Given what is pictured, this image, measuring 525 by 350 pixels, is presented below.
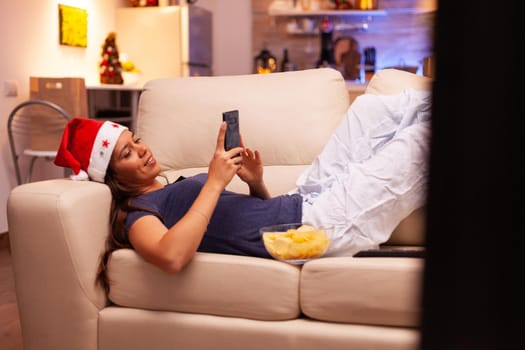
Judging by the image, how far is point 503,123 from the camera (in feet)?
0.77

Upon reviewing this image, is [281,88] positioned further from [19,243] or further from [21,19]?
[21,19]

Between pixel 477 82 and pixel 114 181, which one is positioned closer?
pixel 477 82

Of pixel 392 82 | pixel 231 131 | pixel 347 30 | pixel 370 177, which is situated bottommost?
pixel 370 177

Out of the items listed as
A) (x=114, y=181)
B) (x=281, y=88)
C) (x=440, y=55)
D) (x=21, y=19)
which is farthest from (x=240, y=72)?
(x=440, y=55)

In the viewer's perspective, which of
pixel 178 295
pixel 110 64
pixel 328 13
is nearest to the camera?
pixel 178 295

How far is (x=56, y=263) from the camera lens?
1852mm

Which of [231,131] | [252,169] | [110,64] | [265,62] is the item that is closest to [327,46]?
[265,62]

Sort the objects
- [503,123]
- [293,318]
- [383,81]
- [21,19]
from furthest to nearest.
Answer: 1. [21,19]
2. [383,81]
3. [293,318]
4. [503,123]

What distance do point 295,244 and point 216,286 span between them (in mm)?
233

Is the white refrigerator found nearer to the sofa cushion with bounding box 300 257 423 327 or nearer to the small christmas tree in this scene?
the small christmas tree

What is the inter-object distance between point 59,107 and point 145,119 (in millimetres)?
1712

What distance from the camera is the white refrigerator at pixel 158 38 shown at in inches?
226

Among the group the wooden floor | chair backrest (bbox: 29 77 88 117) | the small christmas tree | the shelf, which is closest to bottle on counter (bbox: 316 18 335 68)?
the shelf

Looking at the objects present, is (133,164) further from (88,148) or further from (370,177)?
(370,177)
